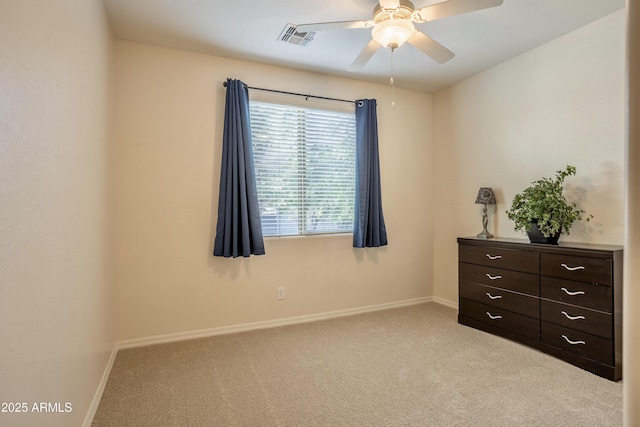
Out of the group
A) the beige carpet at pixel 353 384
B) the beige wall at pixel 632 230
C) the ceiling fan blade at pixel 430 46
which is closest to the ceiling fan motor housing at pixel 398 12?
the ceiling fan blade at pixel 430 46

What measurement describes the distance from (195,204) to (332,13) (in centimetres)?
200

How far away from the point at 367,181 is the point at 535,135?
1.65 meters

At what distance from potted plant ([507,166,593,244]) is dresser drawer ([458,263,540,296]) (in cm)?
33

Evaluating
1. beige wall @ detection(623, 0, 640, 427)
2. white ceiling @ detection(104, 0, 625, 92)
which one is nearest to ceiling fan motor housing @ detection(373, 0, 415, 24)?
white ceiling @ detection(104, 0, 625, 92)

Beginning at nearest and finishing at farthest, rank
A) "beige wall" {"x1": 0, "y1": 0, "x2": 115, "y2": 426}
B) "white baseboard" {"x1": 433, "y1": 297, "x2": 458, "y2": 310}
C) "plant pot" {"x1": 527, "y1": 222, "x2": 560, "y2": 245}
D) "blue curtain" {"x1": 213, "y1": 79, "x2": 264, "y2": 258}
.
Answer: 1. "beige wall" {"x1": 0, "y1": 0, "x2": 115, "y2": 426}
2. "plant pot" {"x1": 527, "y1": 222, "x2": 560, "y2": 245}
3. "blue curtain" {"x1": 213, "y1": 79, "x2": 264, "y2": 258}
4. "white baseboard" {"x1": 433, "y1": 297, "x2": 458, "y2": 310}

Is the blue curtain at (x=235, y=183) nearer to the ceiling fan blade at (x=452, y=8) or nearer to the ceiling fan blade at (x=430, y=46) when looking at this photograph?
the ceiling fan blade at (x=430, y=46)

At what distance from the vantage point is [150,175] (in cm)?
303

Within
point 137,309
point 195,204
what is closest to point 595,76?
point 195,204

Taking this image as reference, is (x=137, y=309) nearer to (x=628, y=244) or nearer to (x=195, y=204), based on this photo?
(x=195, y=204)

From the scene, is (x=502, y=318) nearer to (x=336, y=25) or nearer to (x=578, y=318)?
(x=578, y=318)

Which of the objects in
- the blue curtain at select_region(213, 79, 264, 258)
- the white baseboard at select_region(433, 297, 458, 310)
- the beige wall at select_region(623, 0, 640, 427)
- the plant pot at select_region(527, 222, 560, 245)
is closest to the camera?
the beige wall at select_region(623, 0, 640, 427)

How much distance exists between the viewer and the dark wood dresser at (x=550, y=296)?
7.73 feet

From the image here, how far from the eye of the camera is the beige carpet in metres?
1.92

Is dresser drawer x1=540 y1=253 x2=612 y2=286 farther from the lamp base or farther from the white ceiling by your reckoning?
the white ceiling
